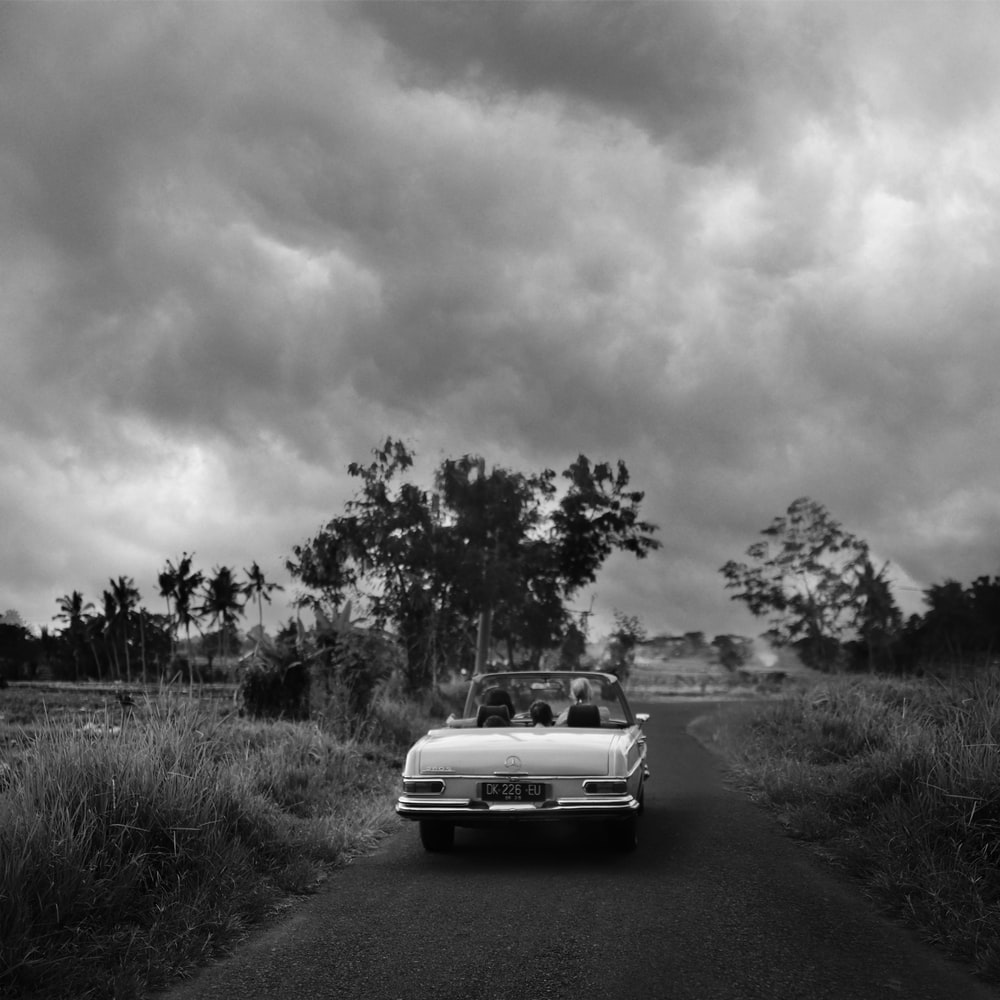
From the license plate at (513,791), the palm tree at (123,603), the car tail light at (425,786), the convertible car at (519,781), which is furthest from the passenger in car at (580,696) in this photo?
the palm tree at (123,603)

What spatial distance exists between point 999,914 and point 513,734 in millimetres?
3813

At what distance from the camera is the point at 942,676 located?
15.7m

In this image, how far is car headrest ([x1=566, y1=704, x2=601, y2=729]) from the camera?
30.2 ft

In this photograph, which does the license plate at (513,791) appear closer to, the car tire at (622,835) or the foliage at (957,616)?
the car tire at (622,835)

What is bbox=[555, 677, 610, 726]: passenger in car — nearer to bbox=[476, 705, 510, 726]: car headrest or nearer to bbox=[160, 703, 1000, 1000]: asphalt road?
bbox=[476, 705, 510, 726]: car headrest

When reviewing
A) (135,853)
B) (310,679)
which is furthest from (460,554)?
(135,853)

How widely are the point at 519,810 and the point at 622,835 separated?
40.9 inches

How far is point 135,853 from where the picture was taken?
6.41m

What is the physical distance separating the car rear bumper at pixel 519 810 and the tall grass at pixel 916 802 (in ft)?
5.91

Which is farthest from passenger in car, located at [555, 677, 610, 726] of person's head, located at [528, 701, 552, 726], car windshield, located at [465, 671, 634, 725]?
person's head, located at [528, 701, 552, 726]

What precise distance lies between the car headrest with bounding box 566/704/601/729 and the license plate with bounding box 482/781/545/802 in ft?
4.72

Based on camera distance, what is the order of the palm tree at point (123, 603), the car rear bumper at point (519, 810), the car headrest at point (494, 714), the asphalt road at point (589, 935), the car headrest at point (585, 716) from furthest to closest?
1. the palm tree at point (123, 603)
2. the car headrest at point (494, 714)
3. the car headrest at point (585, 716)
4. the car rear bumper at point (519, 810)
5. the asphalt road at point (589, 935)

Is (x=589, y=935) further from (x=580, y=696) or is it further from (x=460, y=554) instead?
(x=460, y=554)

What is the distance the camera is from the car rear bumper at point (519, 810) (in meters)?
7.77
